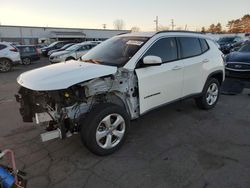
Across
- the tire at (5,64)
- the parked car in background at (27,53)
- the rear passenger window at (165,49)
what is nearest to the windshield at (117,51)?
the rear passenger window at (165,49)

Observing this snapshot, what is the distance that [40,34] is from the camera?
52.1 meters

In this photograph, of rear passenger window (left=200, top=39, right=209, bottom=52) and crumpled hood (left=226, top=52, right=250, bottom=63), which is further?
crumpled hood (left=226, top=52, right=250, bottom=63)

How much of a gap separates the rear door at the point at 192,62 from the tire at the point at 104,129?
1773 mm

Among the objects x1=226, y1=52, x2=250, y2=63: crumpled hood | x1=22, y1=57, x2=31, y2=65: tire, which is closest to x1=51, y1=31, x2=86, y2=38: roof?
x1=22, y1=57, x2=31, y2=65: tire

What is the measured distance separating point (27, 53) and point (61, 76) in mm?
16101

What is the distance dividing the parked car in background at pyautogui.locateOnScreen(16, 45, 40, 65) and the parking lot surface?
13586 mm

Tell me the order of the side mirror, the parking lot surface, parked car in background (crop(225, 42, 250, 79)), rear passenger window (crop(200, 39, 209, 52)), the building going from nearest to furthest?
the parking lot surface < the side mirror < rear passenger window (crop(200, 39, 209, 52)) < parked car in background (crop(225, 42, 250, 79)) < the building

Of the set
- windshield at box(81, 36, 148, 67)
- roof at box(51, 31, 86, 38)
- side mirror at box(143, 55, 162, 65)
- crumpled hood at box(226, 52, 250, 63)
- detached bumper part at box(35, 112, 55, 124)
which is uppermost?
roof at box(51, 31, 86, 38)

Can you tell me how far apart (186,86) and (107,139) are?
2172mm

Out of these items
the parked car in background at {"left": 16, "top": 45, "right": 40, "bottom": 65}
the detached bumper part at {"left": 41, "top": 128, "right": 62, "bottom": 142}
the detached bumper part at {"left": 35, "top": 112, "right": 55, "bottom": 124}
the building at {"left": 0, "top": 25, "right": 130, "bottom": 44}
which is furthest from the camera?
the building at {"left": 0, "top": 25, "right": 130, "bottom": 44}

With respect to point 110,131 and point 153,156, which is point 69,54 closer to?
point 110,131

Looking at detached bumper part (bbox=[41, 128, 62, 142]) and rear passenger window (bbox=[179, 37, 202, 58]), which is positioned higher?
rear passenger window (bbox=[179, 37, 202, 58])

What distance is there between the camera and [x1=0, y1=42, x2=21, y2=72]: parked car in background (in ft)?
44.8

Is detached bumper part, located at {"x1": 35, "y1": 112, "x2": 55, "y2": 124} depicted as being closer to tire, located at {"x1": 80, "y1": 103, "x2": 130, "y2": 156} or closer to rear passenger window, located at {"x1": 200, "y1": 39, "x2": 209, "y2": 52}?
tire, located at {"x1": 80, "y1": 103, "x2": 130, "y2": 156}
